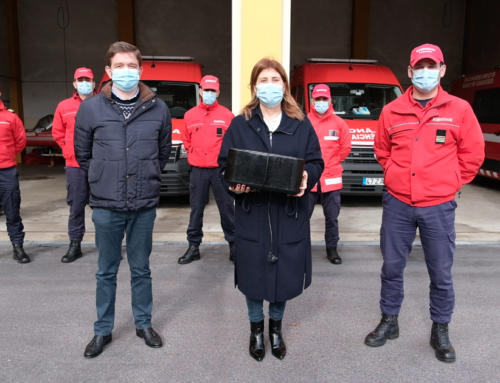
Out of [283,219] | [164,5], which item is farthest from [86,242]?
[164,5]

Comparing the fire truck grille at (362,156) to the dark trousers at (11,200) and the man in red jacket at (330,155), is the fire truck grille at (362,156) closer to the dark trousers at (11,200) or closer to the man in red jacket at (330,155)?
the man in red jacket at (330,155)

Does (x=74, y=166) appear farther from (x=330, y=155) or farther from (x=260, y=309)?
(x=260, y=309)

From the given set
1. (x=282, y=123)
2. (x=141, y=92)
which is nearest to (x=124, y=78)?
(x=141, y=92)

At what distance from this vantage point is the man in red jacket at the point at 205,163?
5.27 meters

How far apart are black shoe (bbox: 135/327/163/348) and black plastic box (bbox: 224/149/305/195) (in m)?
1.36

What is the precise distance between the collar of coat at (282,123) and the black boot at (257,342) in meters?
1.26

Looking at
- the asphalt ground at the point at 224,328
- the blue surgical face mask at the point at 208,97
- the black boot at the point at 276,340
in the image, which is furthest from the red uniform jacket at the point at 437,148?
the blue surgical face mask at the point at 208,97

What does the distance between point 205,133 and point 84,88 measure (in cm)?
141

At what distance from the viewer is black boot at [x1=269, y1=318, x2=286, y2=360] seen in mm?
3135

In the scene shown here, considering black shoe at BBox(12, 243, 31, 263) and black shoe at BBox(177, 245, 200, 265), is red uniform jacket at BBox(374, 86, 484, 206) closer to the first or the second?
black shoe at BBox(177, 245, 200, 265)

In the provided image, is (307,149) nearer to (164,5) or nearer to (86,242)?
(86,242)

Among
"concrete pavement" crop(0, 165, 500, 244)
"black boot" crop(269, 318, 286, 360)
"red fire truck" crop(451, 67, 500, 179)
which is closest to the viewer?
"black boot" crop(269, 318, 286, 360)

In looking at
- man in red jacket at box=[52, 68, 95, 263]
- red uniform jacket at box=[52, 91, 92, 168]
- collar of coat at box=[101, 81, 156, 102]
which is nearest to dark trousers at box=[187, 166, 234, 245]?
man in red jacket at box=[52, 68, 95, 263]

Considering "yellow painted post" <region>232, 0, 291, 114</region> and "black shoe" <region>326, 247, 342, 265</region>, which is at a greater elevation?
"yellow painted post" <region>232, 0, 291, 114</region>
